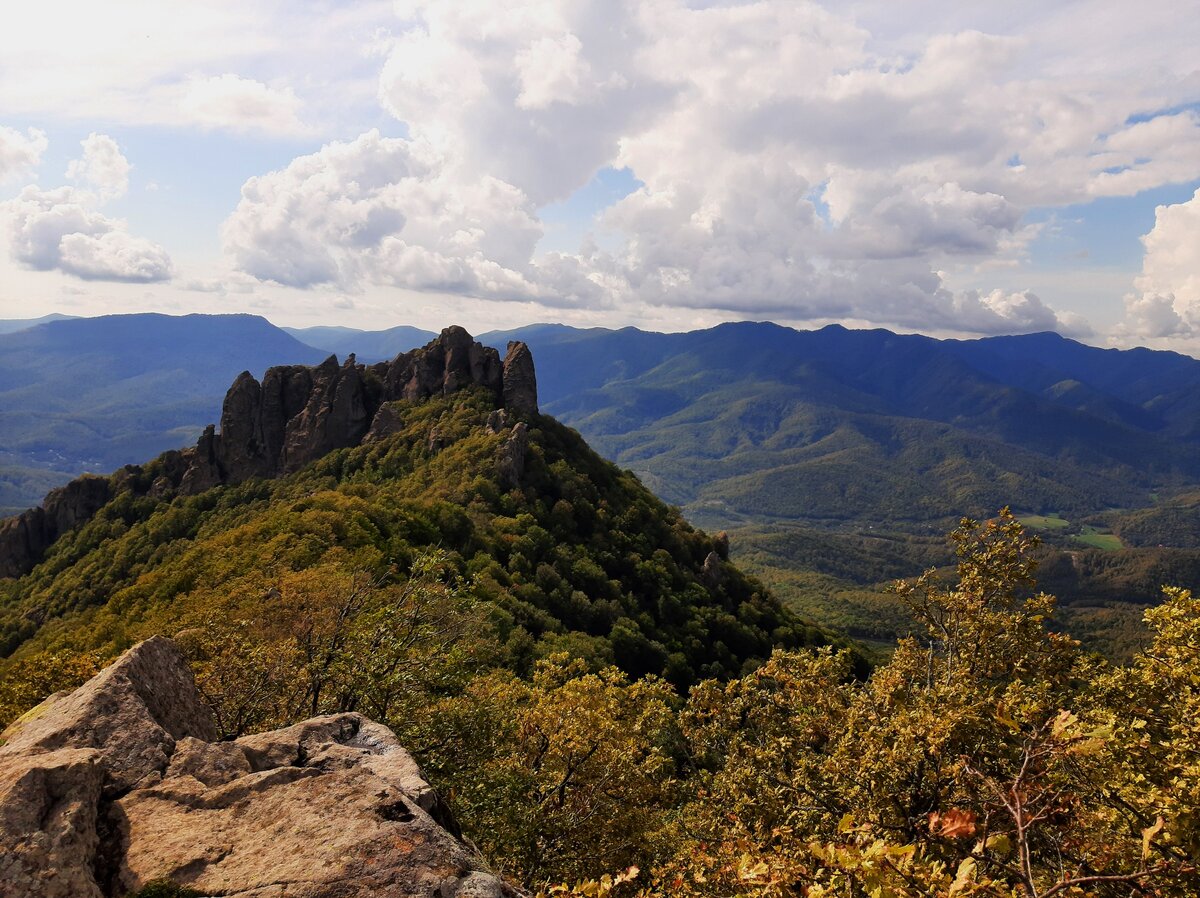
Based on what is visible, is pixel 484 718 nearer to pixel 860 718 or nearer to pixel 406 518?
pixel 860 718

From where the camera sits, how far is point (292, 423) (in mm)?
123062

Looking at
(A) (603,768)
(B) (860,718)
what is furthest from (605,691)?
(B) (860,718)

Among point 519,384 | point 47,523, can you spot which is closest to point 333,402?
point 519,384

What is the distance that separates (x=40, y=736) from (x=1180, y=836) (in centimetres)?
1997

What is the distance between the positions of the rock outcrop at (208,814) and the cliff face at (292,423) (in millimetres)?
101448

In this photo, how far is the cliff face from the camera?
118m

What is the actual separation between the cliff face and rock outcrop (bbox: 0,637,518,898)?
101448 millimetres

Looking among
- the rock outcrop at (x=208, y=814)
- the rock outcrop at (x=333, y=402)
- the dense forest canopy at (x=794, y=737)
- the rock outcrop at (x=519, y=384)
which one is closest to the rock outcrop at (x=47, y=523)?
the rock outcrop at (x=333, y=402)

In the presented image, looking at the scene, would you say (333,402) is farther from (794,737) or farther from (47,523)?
(794,737)

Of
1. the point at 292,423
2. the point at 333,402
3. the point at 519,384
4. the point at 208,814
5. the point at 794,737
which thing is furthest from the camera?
the point at 292,423

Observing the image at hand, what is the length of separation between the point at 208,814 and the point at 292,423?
123 metres

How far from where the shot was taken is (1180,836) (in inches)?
383

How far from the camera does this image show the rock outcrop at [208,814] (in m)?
10.3

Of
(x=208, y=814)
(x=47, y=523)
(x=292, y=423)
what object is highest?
(x=292, y=423)
